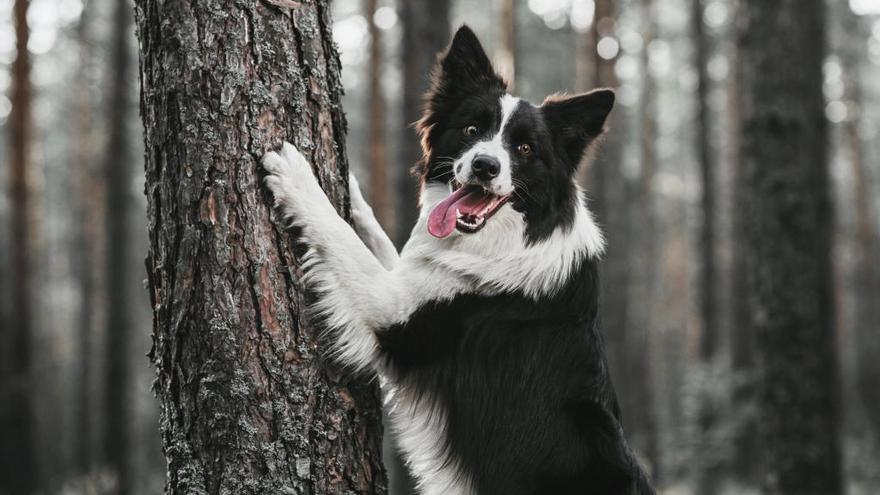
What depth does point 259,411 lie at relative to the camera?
9.45ft

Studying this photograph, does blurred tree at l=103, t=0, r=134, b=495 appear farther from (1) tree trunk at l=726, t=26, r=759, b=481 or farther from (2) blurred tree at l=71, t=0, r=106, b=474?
(1) tree trunk at l=726, t=26, r=759, b=481

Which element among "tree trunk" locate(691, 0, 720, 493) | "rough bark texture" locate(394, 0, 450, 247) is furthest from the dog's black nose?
"tree trunk" locate(691, 0, 720, 493)

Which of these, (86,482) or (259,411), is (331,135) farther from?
(86,482)

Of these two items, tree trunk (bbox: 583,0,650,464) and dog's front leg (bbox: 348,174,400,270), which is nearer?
dog's front leg (bbox: 348,174,400,270)

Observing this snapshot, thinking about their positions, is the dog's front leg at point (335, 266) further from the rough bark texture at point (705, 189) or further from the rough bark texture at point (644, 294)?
the rough bark texture at point (705, 189)

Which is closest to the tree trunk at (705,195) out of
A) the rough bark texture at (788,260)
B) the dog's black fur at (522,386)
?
the rough bark texture at (788,260)

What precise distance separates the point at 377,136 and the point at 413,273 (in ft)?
36.7

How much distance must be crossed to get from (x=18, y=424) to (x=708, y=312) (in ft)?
51.5

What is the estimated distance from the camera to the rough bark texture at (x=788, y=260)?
6094 millimetres

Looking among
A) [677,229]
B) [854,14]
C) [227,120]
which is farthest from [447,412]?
[677,229]

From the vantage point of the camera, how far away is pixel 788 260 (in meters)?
6.09

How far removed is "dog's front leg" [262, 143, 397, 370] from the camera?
304cm

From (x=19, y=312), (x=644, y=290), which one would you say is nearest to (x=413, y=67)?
(x=19, y=312)

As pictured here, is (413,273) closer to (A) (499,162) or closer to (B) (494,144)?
(A) (499,162)
